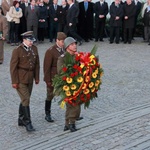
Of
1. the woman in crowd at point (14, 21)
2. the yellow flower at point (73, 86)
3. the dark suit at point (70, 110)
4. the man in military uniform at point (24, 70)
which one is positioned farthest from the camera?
the woman in crowd at point (14, 21)

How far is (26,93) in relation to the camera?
7160 mm

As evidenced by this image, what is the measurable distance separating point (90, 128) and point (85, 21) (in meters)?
11.7

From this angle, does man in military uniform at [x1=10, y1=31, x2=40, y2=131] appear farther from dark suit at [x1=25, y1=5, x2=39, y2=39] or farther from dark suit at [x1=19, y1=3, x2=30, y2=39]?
dark suit at [x1=19, y1=3, x2=30, y2=39]

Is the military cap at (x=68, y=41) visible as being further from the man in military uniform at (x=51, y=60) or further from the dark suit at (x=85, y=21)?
the dark suit at (x=85, y=21)

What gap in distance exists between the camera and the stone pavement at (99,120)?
6.48 metres

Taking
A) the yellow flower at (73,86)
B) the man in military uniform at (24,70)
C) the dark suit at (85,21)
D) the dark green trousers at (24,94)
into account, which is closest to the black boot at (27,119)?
the man in military uniform at (24,70)

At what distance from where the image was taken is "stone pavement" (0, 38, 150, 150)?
6.48 metres


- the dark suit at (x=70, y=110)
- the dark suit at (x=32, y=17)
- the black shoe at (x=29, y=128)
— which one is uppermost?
the dark suit at (x=32, y=17)

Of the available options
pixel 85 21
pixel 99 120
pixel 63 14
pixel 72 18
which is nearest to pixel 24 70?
pixel 99 120

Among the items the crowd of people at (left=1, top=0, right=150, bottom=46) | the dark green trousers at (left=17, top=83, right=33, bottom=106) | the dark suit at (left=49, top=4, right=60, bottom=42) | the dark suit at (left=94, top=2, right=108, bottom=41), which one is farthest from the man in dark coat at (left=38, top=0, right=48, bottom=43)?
the dark green trousers at (left=17, top=83, right=33, bottom=106)

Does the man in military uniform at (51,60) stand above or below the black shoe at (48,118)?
above

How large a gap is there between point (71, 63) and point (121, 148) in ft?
5.38

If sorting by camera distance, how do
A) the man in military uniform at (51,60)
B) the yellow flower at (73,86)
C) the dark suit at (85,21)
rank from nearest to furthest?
the yellow flower at (73,86) < the man in military uniform at (51,60) < the dark suit at (85,21)

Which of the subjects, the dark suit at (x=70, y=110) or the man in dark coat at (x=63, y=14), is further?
the man in dark coat at (x=63, y=14)
